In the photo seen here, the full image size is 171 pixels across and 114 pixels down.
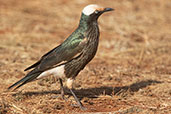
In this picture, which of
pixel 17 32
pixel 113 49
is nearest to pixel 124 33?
pixel 113 49

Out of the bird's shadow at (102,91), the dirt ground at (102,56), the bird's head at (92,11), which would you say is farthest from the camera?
the bird's shadow at (102,91)

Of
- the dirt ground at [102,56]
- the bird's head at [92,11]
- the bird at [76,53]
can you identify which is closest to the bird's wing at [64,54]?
the bird at [76,53]

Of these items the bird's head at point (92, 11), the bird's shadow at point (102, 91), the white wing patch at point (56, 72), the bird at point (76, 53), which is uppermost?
the bird's head at point (92, 11)

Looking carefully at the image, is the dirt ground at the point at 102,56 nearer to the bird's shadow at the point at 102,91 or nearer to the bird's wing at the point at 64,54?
the bird's shadow at the point at 102,91

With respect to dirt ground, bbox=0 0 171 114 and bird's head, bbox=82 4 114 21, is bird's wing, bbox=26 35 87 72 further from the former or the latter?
dirt ground, bbox=0 0 171 114

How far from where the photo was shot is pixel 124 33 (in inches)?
391

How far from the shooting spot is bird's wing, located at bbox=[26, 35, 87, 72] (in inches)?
196

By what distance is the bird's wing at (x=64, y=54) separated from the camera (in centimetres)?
497

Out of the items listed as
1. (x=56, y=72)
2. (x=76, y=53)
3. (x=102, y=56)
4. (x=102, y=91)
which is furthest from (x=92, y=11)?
(x=102, y=56)

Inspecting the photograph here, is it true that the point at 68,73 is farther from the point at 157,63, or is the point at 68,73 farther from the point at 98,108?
the point at 157,63

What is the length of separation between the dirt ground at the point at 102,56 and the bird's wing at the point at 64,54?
22.0 inches

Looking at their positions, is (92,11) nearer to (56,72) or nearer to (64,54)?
(64,54)

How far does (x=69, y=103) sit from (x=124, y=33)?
17.2 feet

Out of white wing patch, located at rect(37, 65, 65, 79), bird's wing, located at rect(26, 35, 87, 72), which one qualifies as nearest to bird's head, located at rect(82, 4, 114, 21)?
bird's wing, located at rect(26, 35, 87, 72)
